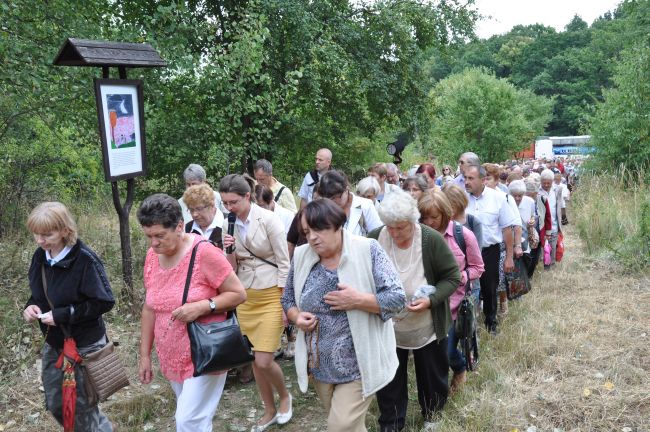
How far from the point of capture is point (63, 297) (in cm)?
340

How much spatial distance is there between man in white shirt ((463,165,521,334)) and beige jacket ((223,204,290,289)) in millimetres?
2405

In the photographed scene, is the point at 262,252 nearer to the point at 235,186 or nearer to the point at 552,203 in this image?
the point at 235,186

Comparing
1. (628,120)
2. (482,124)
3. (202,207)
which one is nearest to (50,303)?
(202,207)

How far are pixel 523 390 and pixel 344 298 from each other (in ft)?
8.43

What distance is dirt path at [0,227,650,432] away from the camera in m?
4.25

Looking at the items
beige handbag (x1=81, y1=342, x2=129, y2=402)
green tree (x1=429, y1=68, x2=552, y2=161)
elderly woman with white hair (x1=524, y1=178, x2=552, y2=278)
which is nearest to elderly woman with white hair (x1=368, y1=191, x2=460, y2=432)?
beige handbag (x1=81, y1=342, x2=129, y2=402)

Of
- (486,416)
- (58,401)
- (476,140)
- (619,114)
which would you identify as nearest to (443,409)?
(486,416)

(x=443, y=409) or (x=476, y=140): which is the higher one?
(x=476, y=140)

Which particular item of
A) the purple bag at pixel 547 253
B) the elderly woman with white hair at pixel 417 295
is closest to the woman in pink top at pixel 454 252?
the elderly woman with white hair at pixel 417 295

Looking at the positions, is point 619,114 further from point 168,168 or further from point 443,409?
point 443,409

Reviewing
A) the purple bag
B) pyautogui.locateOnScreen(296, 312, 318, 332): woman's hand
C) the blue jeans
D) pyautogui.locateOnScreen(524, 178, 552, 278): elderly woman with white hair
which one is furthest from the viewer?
the purple bag

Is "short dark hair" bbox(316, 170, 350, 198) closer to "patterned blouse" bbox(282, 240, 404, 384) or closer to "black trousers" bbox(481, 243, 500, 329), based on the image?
"patterned blouse" bbox(282, 240, 404, 384)

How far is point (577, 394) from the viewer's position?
15.0 ft

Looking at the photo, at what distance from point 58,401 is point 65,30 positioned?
194 inches
